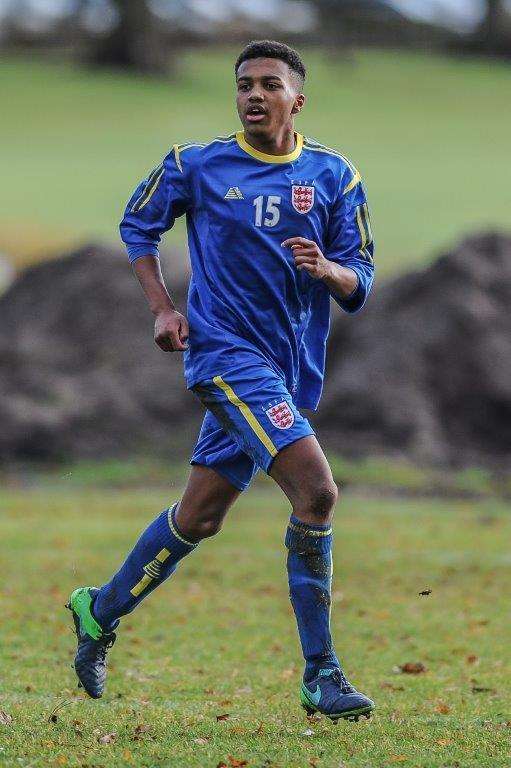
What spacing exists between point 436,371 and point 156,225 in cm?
1460

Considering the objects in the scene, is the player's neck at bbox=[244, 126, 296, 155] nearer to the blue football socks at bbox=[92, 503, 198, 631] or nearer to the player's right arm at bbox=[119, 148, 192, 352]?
the player's right arm at bbox=[119, 148, 192, 352]

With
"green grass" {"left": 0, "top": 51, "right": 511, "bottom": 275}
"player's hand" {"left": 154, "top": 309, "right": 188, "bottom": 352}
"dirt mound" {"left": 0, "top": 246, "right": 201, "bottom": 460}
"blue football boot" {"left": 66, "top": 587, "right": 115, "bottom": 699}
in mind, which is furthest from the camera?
"green grass" {"left": 0, "top": 51, "right": 511, "bottom": 275}

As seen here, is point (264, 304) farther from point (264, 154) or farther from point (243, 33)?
point (243, 33)

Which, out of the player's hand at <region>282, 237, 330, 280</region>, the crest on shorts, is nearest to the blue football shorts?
the crest on shorts

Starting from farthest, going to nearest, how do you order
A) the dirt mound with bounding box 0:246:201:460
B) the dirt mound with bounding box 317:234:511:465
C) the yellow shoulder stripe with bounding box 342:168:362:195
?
the dirt mound with bounding box 0:246:201:460
the dirt mound with bounding box 317:234:511:465
the yellow shoulder stripe with bounding box 342:168:362:195

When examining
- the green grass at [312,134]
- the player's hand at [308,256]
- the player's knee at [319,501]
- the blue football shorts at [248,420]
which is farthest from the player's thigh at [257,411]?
the green grass at [312,134]

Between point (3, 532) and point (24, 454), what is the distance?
17.4 ft

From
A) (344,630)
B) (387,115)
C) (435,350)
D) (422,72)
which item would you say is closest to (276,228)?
(344,630)

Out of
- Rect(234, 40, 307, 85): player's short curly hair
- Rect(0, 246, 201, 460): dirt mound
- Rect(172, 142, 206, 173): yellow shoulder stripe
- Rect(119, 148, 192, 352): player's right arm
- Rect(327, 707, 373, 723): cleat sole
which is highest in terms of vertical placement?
Rect(234, 40, 307, 85): player's short curly hair

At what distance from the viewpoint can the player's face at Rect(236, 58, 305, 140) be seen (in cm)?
648

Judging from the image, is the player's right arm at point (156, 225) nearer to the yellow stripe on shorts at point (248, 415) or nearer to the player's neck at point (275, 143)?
the yellow stripe on shorts at point (248, 415)

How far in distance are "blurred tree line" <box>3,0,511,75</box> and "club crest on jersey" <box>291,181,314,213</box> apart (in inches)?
1829

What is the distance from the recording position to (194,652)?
9211 mm

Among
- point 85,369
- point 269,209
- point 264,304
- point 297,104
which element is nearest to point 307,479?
point 264,304
